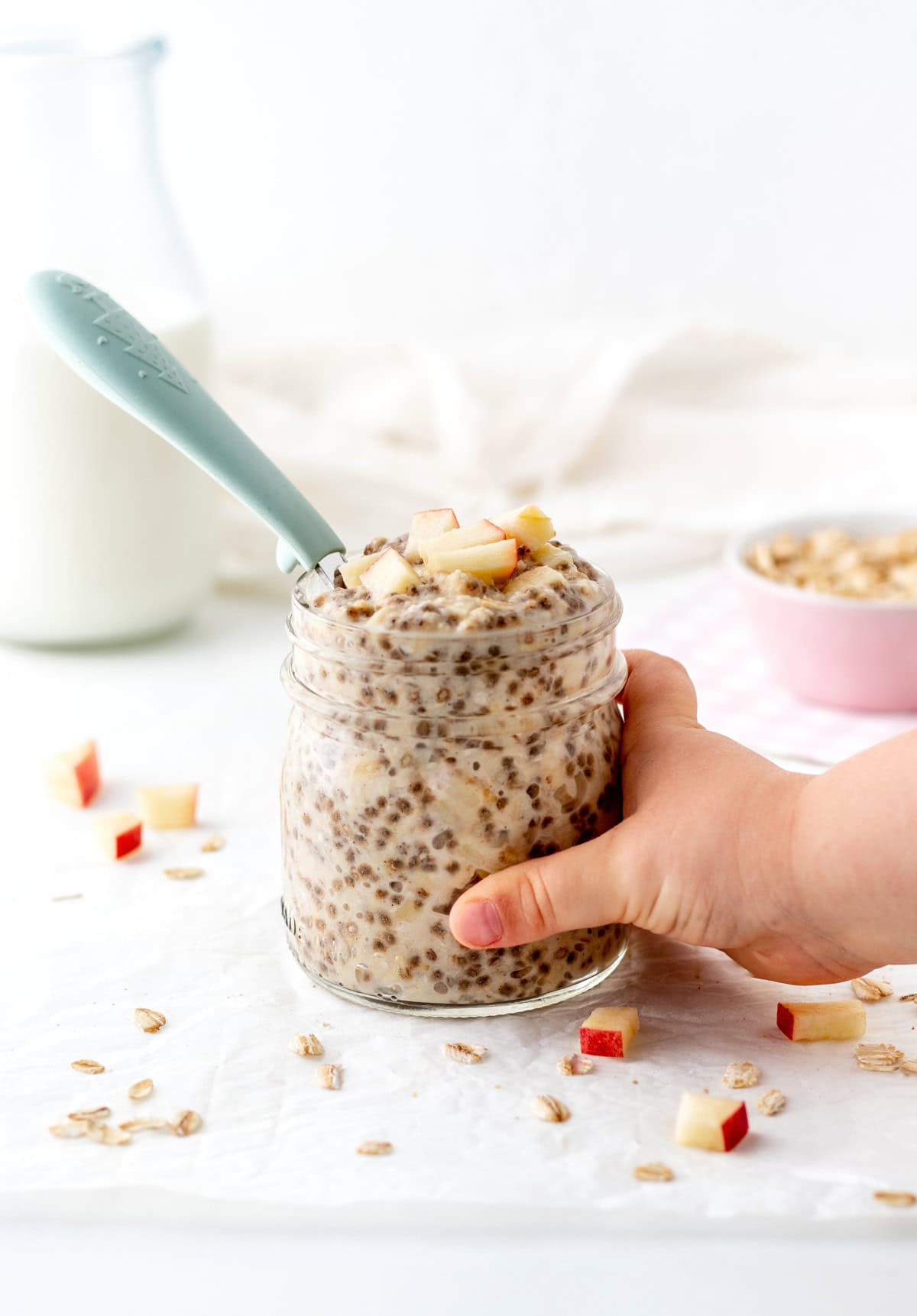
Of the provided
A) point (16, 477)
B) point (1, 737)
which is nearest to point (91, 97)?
point (16, 477)

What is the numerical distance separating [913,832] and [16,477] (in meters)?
1.21

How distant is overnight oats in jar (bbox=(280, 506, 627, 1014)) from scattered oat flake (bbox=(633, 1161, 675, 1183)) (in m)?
0.18

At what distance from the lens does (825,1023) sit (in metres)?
1.09

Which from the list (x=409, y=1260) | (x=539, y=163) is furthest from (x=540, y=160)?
(x=409, y=1260)

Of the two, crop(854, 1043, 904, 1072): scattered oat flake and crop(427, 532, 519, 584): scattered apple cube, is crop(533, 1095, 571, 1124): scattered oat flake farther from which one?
crop(427, 532, 519, 584): scattered apple cube

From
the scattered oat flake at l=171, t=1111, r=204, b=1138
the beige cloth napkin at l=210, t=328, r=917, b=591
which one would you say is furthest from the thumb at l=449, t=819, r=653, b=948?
the beige cloth napkin at l=210, t=328, r=917, b=591

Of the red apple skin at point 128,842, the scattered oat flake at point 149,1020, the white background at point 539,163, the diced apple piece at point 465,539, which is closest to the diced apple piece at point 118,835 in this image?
the red apple skin at point 128,842

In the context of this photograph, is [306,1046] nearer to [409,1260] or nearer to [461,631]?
[409,1260]

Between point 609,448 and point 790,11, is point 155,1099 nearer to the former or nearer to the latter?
point 609,448

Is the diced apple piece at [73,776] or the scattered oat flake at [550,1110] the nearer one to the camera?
the scattered oat flake at [550,1110]

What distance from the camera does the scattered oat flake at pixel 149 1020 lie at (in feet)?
3.70

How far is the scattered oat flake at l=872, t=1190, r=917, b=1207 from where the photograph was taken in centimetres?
92

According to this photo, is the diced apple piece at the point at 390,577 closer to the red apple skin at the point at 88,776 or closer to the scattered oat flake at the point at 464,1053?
the scattered oat flake at the point at 464,1053

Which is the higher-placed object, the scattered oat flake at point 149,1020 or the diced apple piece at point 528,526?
the diced apple piece at point 528,526
